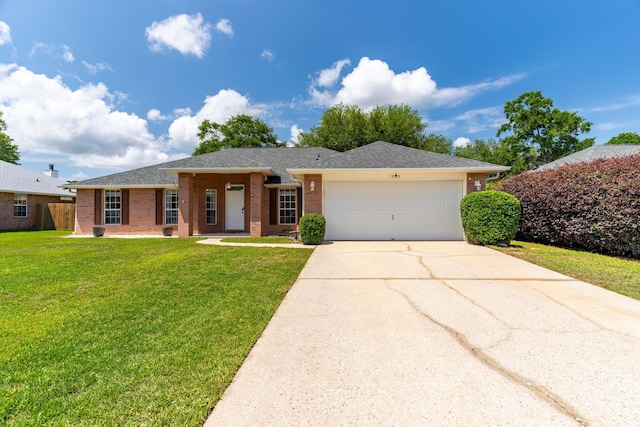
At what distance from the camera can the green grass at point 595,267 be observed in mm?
4938

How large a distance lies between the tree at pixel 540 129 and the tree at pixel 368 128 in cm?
1055

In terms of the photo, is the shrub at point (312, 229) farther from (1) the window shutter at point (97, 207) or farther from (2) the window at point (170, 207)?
(1) the window shutter at point (97, 207)

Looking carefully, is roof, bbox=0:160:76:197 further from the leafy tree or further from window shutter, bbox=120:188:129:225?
the leafy tree

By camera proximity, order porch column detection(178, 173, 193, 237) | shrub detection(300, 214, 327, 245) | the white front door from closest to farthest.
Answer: shrub detection(300, 214, 327, 245) < porch column detection(178, 173, 193, 237) < the white front door

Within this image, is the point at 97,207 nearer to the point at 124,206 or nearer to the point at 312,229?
the point at 124,206

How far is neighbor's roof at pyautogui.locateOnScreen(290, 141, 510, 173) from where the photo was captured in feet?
33.7

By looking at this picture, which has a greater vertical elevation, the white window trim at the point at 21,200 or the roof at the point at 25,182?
the roof at the point at 25,182

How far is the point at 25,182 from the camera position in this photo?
1922cm

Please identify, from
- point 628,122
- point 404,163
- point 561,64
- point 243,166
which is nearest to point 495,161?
point 628,122

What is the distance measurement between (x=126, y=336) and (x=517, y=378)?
3.82 metres

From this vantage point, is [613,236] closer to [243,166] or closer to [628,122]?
[243,166]

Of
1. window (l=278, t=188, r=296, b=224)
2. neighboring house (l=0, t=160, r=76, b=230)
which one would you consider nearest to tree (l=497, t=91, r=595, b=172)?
window (l=278, t=188, r=296, b=224)

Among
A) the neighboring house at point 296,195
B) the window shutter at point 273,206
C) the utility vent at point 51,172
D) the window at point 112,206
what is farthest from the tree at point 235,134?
the window shutter at point 273,206

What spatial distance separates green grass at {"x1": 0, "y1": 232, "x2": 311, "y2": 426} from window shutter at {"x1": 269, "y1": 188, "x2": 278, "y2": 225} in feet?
23.3
